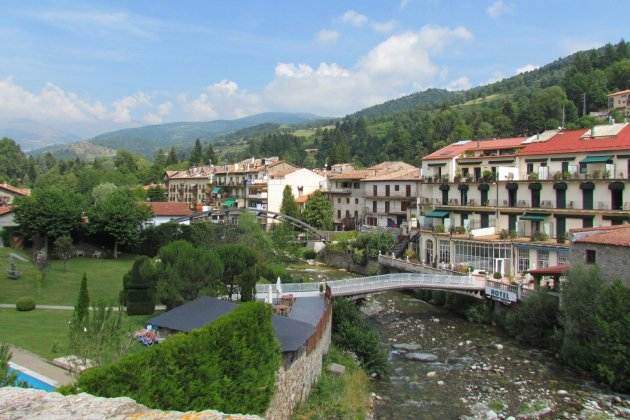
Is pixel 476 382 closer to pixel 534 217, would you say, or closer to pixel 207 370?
pixel 207 370

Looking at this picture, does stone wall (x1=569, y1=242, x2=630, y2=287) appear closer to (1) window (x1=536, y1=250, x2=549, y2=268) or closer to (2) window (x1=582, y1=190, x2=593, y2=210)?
(1) window (x1=536, y1=250, x2=549, y2=268)

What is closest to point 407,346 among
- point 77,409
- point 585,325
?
point 585,325

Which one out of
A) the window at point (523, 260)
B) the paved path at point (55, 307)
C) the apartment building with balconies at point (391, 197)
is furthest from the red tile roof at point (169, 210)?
the window at point (523, 260)

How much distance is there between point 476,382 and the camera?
82.6 feet

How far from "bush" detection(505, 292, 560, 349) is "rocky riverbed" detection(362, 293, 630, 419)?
0.98 m

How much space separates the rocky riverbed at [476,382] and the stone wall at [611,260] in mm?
5302

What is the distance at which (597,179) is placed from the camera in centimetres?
3984

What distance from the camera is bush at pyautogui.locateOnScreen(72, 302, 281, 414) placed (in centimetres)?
1233

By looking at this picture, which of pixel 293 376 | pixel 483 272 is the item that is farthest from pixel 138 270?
pixel 483 272

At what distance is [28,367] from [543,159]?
39.2 m

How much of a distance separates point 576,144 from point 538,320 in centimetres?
1837

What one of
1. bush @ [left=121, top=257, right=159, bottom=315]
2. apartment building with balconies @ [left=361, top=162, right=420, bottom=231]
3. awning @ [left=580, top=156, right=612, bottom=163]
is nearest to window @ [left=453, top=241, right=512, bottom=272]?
awning @ [left=580, top=156, right=612, bottom=163]

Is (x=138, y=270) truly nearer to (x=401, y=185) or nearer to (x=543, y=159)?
(x=543, y=159)

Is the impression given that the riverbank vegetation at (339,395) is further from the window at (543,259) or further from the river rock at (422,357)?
the window at (543,259)
